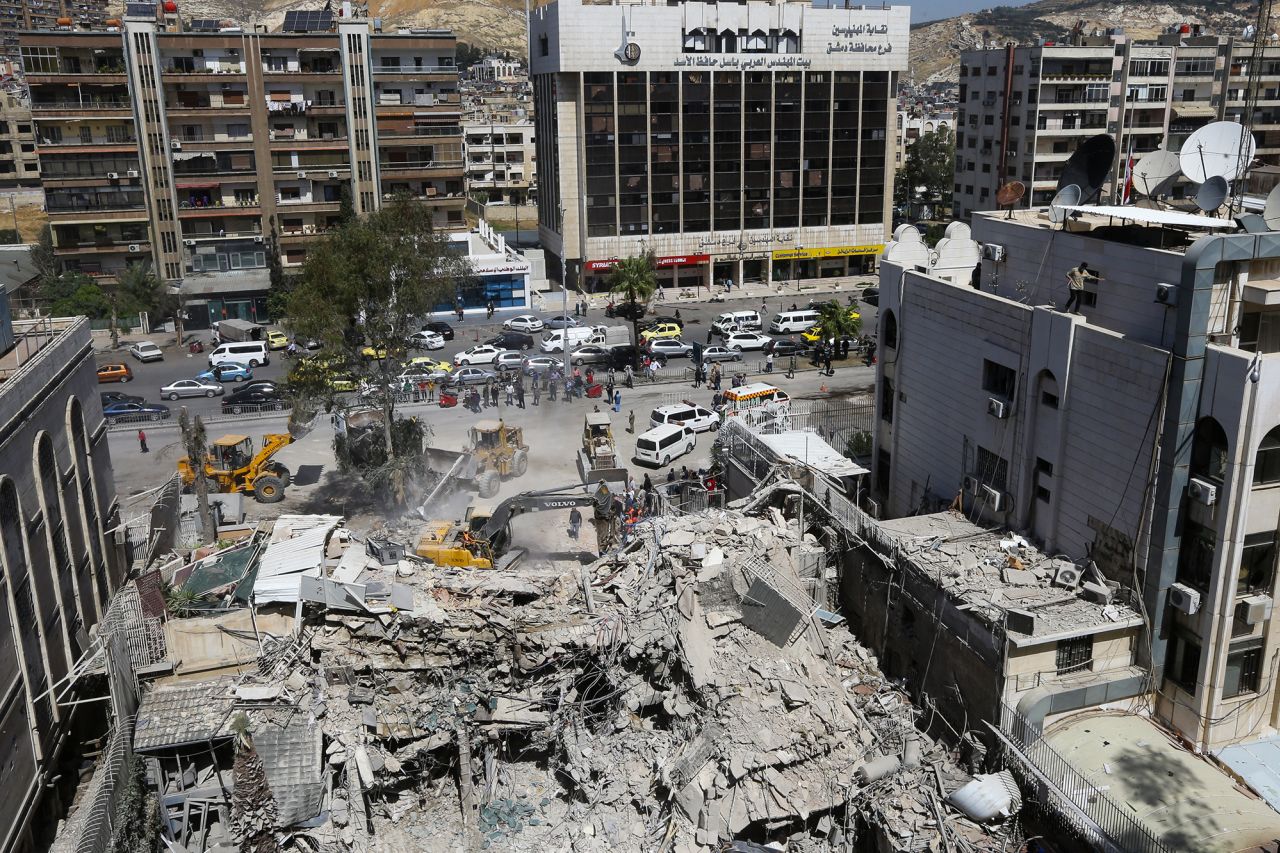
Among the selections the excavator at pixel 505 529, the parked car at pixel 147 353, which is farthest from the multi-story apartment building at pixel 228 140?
the excavator at pixel 505 529

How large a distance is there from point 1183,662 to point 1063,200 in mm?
11216

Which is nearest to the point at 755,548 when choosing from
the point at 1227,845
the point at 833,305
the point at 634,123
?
the point at 1227,845

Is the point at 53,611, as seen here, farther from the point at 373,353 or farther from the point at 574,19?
the point at 574,19

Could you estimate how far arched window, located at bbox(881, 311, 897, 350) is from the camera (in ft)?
97.0

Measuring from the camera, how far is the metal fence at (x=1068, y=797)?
17.3 metres

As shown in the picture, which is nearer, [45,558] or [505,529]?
[45,558]

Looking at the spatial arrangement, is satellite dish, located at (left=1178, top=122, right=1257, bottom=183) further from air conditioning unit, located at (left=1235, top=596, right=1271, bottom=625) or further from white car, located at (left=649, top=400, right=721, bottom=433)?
white car, located at (left=649, top=400, right=721, bottom=433)

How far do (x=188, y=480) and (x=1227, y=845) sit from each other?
31681 millimetres

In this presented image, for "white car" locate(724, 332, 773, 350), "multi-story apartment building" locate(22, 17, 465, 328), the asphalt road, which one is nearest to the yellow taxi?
the asphalt road

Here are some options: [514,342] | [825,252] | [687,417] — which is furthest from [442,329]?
[825,252]

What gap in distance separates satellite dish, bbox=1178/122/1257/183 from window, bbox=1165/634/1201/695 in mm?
9819

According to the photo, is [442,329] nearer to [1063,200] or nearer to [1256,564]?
[1063,200]

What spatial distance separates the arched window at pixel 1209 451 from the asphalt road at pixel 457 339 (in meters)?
35.3

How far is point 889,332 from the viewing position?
29.8m
